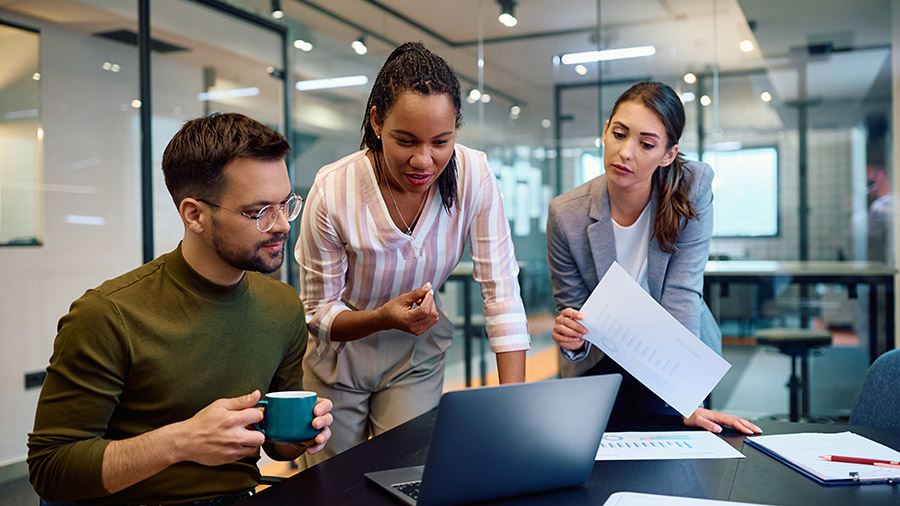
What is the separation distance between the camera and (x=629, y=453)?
48.4 inches

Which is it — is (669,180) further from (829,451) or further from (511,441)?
(511,441)

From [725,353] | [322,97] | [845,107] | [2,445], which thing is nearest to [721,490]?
[2,445]

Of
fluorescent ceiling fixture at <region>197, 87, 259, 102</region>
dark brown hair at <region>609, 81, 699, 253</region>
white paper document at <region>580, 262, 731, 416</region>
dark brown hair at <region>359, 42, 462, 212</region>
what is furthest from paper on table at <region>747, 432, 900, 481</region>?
fluorescent ceiling fixture at <region>197, 87, 259, 102</region>

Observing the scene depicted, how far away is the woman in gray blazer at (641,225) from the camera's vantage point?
68.0 inches

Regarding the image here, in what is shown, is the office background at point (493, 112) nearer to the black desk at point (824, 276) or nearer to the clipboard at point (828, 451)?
the black desk at point (824, 276)

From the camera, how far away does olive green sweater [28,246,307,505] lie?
1.09 metres

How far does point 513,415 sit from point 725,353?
3496 mm

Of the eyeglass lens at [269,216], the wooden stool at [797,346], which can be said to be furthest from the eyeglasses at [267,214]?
the wooden stool at [797,346]

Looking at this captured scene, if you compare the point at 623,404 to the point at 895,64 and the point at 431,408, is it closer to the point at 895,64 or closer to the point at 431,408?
the point at 431,408

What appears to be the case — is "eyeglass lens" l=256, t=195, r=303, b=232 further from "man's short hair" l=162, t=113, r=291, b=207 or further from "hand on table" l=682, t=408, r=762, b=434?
"hand on table" l=682, t=408, r=762, b=434

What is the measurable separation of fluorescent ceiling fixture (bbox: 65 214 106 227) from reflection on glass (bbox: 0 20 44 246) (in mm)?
175

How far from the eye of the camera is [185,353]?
1241 mm

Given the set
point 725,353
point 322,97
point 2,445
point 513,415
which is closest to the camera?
point 513,415

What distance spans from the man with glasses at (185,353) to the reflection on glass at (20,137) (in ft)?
6.63
